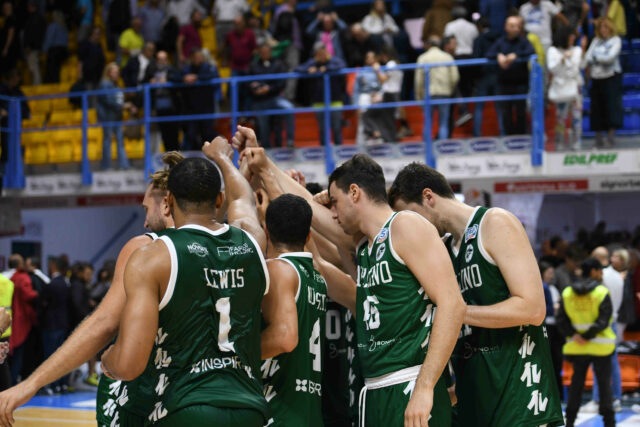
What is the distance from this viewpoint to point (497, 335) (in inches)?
183

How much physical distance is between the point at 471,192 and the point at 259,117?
4.46 meters

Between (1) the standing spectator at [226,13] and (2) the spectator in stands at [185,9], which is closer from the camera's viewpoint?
(1) the standing spectator at [226,13]

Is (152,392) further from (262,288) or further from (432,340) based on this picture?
(432,340)

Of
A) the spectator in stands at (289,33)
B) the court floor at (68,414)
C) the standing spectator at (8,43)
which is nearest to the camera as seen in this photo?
the court floor at (68,414)

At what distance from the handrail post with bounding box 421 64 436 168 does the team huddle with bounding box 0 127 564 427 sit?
364 inches

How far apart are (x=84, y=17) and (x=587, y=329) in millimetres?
13989

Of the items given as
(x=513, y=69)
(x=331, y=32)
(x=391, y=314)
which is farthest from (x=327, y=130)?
(x=391, y=314)

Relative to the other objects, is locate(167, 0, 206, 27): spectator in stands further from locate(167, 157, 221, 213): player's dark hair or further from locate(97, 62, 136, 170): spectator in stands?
locate(167, 157, 221, 213): player's dark hair

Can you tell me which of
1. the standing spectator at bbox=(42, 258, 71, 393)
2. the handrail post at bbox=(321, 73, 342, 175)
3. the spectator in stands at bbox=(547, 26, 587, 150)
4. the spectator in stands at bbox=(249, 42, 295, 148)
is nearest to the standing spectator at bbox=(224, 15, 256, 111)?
the spectator in stands at bbox=(249, 42, 295, 148)

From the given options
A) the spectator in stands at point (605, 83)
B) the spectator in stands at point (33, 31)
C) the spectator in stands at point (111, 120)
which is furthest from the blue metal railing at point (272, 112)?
the spectator in stands at point (33, 31)

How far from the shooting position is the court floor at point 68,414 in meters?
11.9

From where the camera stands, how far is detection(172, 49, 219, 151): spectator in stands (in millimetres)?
16266

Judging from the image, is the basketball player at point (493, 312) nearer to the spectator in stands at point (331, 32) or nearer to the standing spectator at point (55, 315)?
the standing spectator at point (55, 315)

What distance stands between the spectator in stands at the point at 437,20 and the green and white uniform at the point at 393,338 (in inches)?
525
